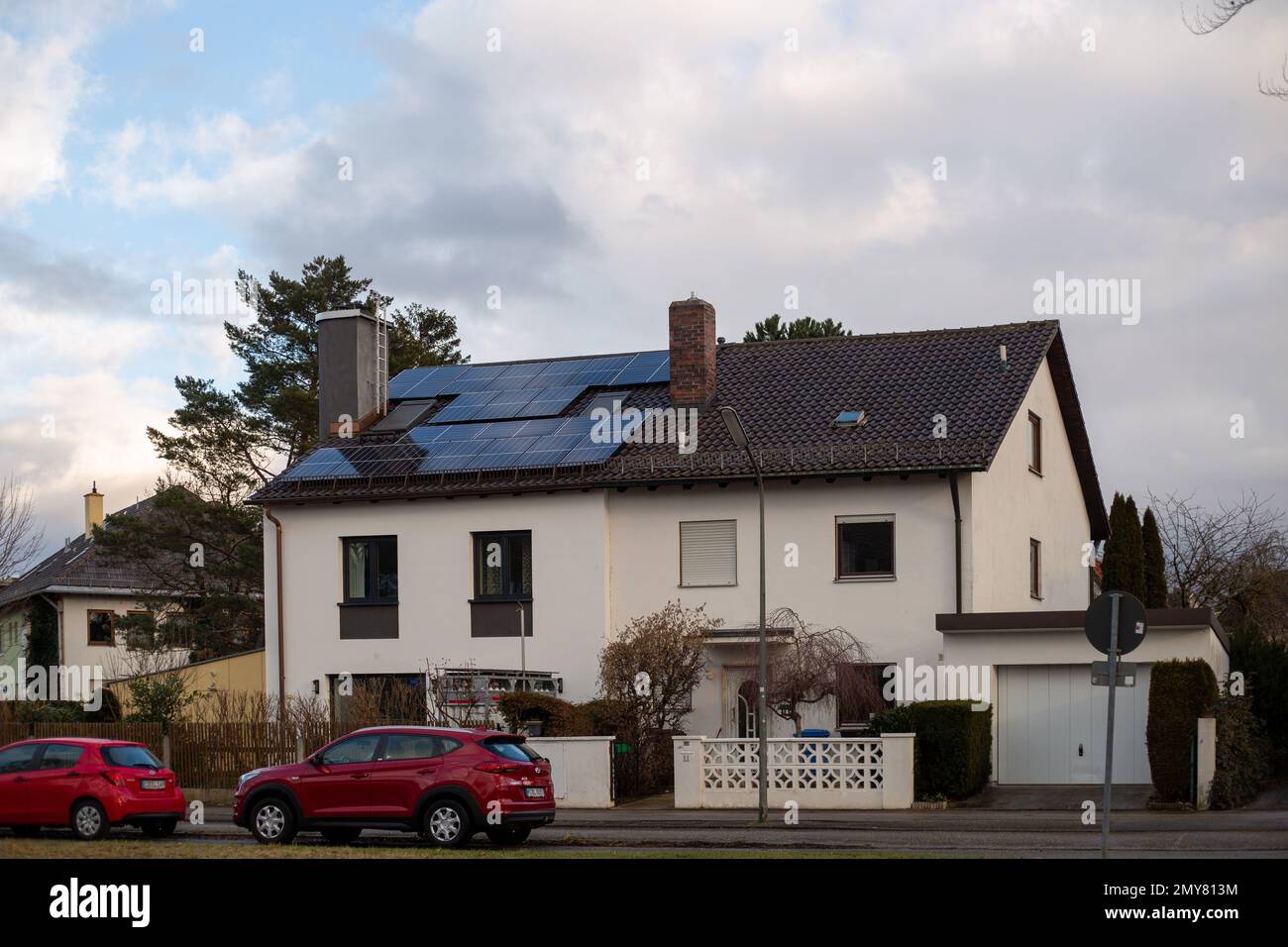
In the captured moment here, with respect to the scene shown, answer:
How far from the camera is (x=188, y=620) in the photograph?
171 feet

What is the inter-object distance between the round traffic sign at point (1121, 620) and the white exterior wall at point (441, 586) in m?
16.2

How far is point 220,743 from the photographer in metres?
33.0

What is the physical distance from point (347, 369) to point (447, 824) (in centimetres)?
2075

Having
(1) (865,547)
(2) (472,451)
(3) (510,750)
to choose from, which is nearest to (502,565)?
(2) (472,451)

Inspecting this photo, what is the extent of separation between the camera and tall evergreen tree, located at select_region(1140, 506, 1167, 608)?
39031 millimetres

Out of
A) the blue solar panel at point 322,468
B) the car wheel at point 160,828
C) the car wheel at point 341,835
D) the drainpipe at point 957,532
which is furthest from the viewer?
the blue solar panel at point 322,468

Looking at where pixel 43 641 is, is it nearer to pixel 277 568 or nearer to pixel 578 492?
pixel 277 568

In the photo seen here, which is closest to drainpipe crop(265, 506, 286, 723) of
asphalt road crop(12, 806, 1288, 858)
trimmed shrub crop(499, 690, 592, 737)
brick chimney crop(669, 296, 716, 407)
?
trimmed shrub crop(499, 690, 592, 737)

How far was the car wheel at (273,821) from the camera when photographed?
20922 mm

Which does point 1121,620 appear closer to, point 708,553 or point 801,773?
point 801,773

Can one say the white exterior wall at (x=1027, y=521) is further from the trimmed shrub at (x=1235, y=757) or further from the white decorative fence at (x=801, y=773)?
the trimmed shrub at (x=1235, y=757)

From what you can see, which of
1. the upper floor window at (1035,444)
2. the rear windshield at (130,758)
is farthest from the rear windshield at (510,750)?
the upper floor window at (1035,444)

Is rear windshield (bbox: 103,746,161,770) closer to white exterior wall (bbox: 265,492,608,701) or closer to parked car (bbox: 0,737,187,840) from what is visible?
parked car (bbox: 0,737,187,840)

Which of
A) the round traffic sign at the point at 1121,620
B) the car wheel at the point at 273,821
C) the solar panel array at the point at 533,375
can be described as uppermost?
the solar panel array at the point at 533,375
